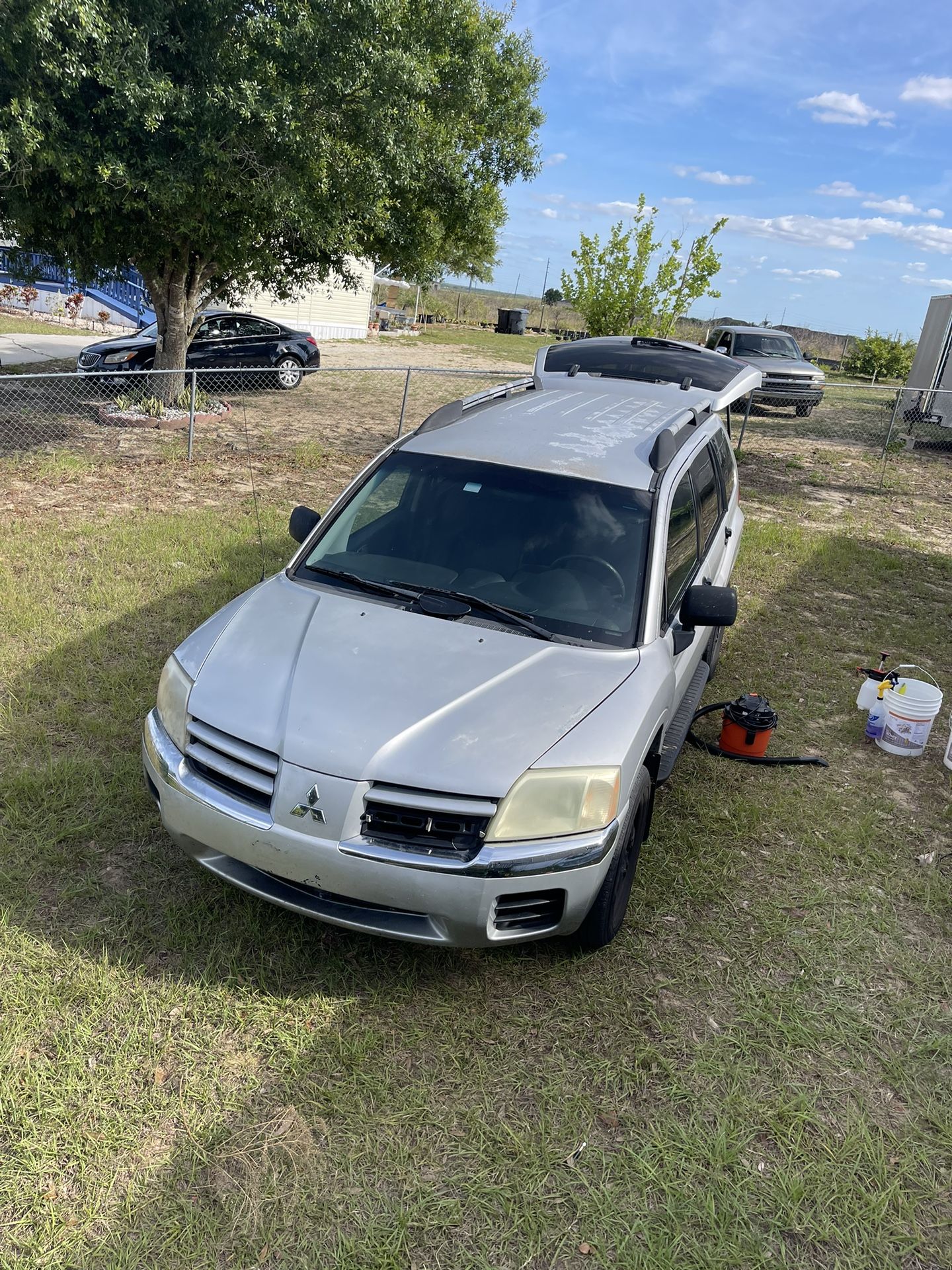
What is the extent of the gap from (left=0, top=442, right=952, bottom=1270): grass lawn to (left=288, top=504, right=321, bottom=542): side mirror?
1405mm

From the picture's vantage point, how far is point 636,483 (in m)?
4.02

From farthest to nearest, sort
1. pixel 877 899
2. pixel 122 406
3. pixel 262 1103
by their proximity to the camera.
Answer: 1. pixel 122 406
2. pixel 877 899
3. pixel 262 1103

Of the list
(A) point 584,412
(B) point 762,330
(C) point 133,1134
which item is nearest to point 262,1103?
(C) point 133,1134

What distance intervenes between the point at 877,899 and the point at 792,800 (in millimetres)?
805

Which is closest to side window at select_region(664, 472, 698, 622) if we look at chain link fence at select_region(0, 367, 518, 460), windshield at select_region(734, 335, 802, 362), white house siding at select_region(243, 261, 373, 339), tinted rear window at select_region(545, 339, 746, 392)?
tinted rear window at select_region(545, 339, 746, 392)

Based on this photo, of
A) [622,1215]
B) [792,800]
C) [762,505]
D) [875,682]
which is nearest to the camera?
[622,1215]

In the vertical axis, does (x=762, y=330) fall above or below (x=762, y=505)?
above

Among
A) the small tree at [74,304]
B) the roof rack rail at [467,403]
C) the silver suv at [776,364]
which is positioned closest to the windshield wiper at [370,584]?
the roof rack rail at [467,403]

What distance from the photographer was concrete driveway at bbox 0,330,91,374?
1689 cm

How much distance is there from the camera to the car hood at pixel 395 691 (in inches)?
112

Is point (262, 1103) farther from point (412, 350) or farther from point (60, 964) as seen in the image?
point (412, 350)

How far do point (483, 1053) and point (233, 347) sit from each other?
1512 cm

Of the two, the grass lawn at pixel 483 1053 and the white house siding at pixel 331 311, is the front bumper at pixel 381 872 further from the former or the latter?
the white house siding at pixel 331 311

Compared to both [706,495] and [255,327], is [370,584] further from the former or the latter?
[255,327]
